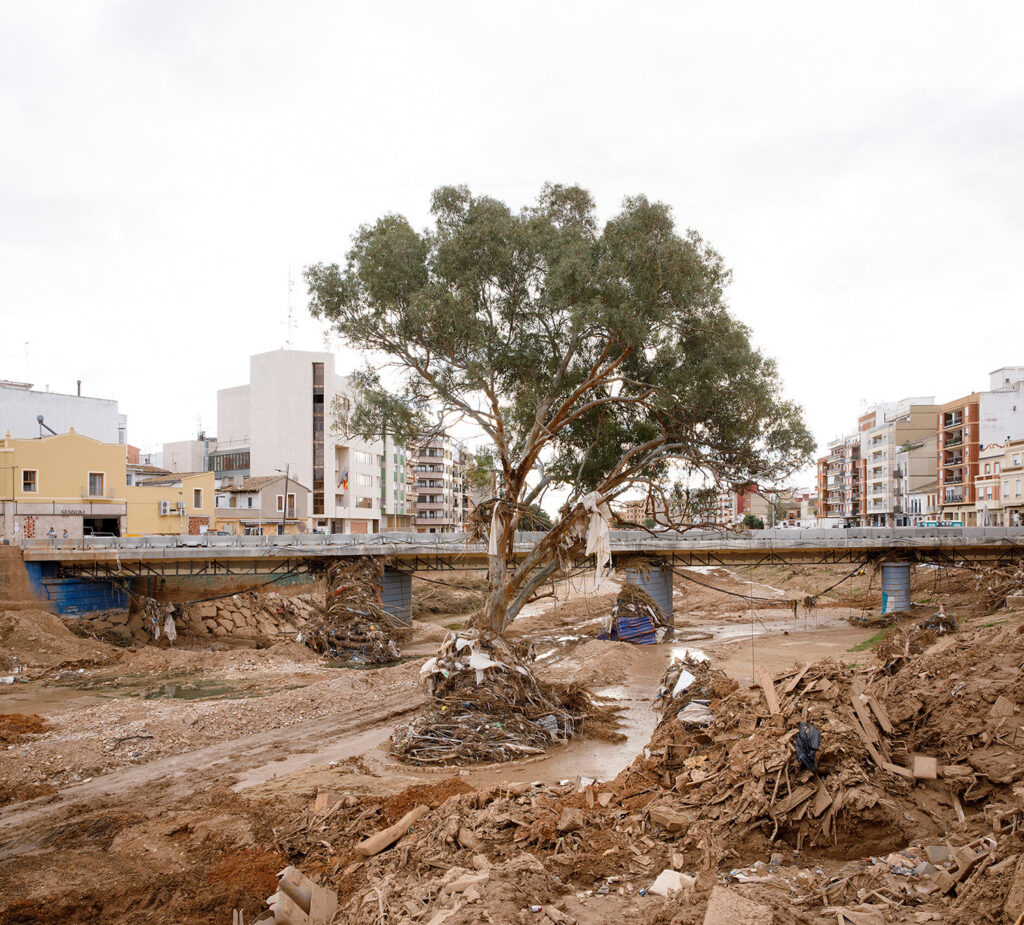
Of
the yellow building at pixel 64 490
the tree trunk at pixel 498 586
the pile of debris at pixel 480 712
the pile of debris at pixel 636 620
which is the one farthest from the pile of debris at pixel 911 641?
the yellow building at pixel 64 490

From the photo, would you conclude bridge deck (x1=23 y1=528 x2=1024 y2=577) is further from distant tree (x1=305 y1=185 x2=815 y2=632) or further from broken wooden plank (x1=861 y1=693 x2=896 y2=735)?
broken wooden plank (x1=861 y1=693 x2=896 y2=735)

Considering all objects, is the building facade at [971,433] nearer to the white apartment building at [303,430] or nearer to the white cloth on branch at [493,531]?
the white apartment building at [303,430]

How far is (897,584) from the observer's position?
3841cm

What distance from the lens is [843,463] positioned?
11369 centimetres

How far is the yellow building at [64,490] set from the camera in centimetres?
3791

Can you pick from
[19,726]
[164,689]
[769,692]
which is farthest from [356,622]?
[769,692]

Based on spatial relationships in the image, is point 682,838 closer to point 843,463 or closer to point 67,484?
point 67,484

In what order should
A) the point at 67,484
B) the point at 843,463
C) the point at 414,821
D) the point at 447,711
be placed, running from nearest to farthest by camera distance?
1. the point at 414,821
2. the point at 447,711
3. the point at 67,484
4. the point at 843,463

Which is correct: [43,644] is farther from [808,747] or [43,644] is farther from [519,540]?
[808,747]

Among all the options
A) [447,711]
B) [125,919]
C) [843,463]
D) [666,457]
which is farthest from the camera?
[843,463]

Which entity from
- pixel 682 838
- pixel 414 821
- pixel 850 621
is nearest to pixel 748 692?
pixel 682 838

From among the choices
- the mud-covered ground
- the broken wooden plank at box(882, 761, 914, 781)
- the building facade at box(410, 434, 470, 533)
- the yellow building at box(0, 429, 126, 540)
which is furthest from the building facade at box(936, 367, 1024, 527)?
the yellow building at box(0, 429, 126, 540)

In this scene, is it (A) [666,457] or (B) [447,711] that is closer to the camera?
(B) [447,711]

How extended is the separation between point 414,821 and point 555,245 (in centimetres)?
1230
